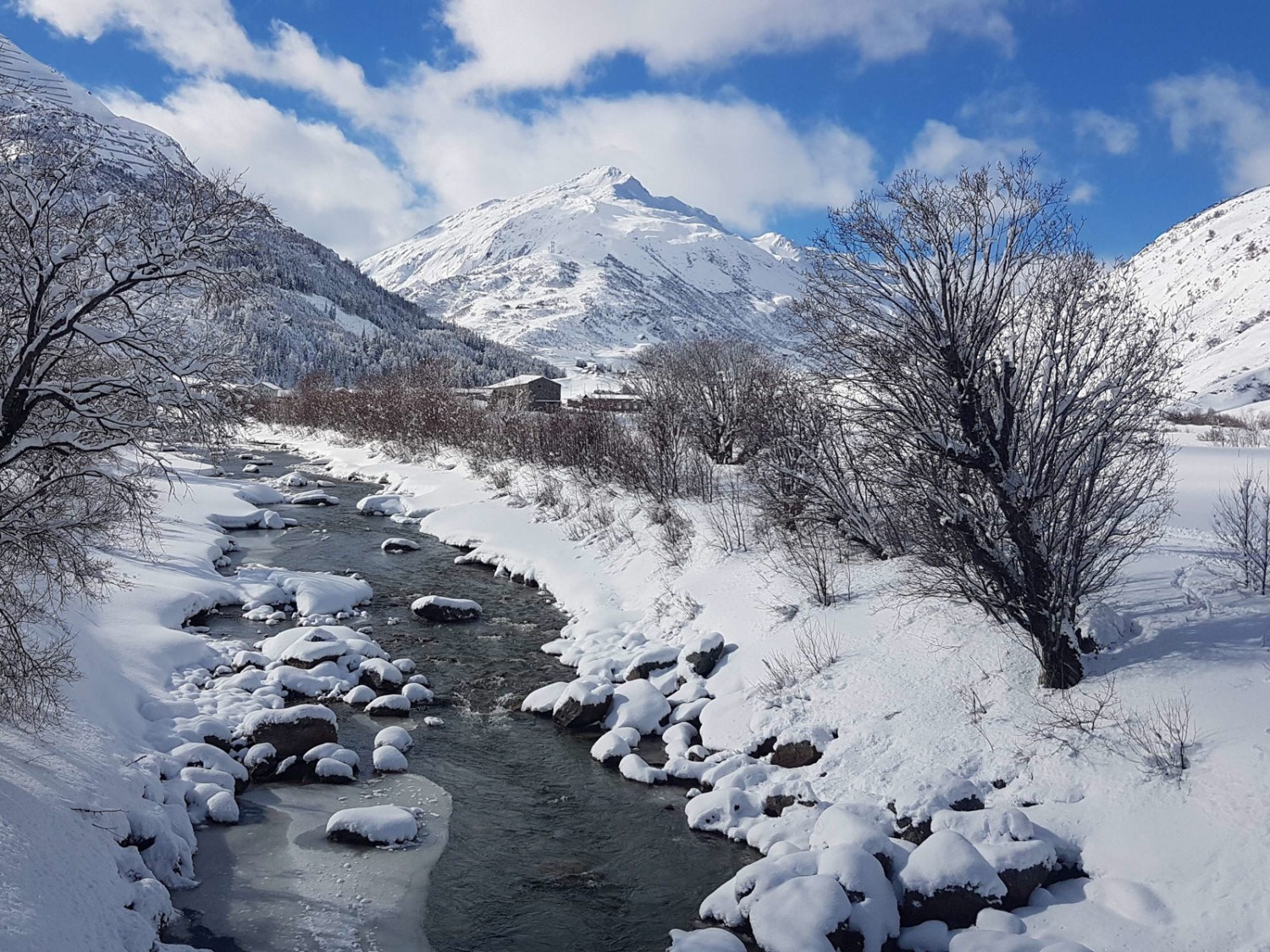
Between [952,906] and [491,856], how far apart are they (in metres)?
5.33

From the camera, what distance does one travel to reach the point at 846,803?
1011 centimetres

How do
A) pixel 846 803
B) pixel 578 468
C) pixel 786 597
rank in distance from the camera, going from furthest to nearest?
pixel 578 468
pixel 786 597
pixel 846 803

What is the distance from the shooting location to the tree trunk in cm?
1051

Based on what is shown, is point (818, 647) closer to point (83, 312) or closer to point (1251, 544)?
point (1251, 544)

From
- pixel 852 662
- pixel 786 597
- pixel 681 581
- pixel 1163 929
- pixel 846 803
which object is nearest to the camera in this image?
pixel 1163 929

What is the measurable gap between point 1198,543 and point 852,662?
6924mm

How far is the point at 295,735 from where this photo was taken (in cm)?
1193

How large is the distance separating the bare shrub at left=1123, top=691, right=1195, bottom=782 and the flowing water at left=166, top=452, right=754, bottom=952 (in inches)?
191

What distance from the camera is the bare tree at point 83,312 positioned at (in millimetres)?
7469

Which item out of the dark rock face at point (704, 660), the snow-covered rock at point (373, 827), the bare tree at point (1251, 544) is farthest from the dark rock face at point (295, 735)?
the bare tree at point (1251, 544)

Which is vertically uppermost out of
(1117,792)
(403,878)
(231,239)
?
(231,239)

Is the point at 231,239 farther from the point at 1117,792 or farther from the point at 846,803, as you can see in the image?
the point at 1117,792

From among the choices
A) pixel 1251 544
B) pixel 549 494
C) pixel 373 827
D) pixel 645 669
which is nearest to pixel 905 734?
pixel 645 669

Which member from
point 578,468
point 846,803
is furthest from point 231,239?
point 578,468
